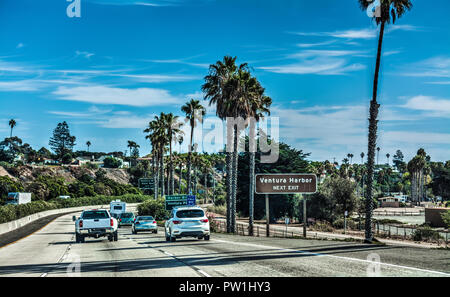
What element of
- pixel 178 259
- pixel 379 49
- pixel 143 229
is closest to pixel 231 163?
pixel 143 229

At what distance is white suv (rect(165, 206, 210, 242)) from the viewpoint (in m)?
27.2

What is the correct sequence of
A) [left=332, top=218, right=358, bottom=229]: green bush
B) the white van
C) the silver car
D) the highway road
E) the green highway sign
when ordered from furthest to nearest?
the green highway sign < the white van < [left=332, top=218, right=358, bottom=229]: green bush < the silver car < the highway road

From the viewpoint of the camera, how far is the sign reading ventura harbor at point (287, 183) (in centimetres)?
4081

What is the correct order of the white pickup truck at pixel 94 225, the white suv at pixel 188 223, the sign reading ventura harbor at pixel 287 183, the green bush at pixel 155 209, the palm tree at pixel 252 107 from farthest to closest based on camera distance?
the green bush at pixel 155 209
the palm tree at pixel 252 107
the sign reading ventura harbor at pixel 287 183
the white pickup truck at pixel 94 225
the white suv at pixel 188 223

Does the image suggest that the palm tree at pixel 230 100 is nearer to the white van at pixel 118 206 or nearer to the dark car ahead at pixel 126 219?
the dark car ahead at pixel 126 219

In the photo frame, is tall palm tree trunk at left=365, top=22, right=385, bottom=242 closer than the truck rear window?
No

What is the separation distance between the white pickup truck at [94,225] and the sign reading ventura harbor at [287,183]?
15460 mm

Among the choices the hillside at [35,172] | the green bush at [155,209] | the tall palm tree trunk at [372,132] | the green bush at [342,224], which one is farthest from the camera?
the hillside at [35,172]

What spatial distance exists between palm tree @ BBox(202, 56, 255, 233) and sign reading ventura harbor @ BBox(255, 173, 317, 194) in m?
6.58

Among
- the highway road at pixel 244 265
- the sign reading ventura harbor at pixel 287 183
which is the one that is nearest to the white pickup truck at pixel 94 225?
the highway road at pixel 244 265

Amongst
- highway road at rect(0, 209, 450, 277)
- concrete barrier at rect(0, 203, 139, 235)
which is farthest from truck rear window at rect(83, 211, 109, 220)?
concrete barrier at rect(0, 203, 139, 235)

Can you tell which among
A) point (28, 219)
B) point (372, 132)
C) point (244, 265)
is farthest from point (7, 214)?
point (244, 265)

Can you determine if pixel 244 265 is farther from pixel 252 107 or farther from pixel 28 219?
pixel 28 219

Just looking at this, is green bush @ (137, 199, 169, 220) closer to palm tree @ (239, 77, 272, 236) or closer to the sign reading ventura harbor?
palm tree @ (239, 77, 272, 236)
